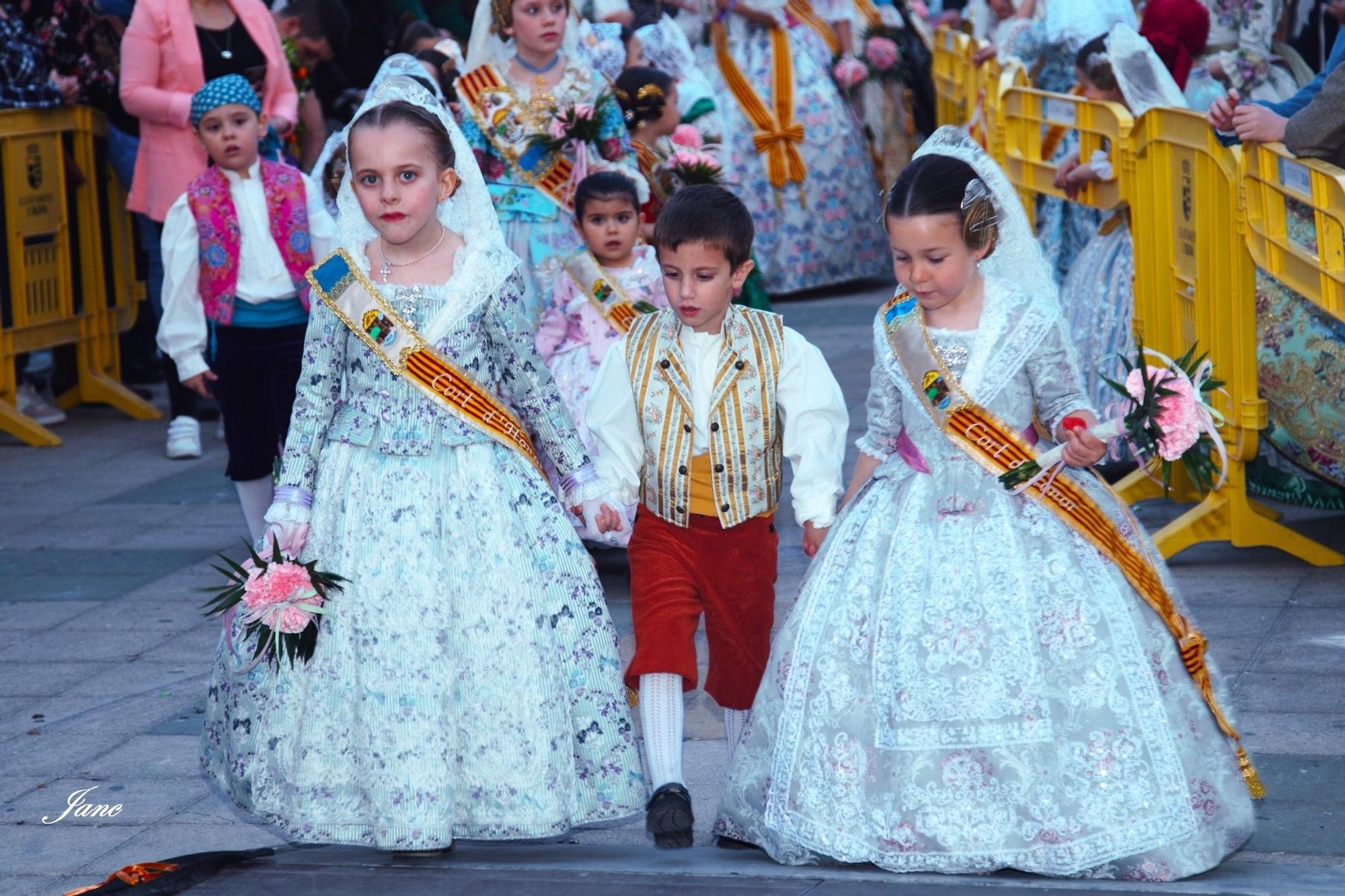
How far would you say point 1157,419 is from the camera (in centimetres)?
403

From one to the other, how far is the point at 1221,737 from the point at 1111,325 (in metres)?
3.93

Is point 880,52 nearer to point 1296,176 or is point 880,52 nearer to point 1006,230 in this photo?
point 1296,176

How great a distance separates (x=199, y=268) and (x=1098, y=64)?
3.84m

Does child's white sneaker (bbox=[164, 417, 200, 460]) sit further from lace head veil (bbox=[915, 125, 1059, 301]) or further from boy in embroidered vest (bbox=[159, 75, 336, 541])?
lace head veil (bbox=[915, 125, 1059, 301])

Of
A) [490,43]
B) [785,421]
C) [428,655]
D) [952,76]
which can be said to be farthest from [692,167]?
[952,76]

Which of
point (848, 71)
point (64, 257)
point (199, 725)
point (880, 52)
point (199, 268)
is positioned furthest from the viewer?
point (880, 52)

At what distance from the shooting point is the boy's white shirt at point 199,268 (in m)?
6.68

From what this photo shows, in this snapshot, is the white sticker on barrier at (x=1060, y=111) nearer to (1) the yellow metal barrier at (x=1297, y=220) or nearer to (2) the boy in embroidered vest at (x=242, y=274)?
(1) the yellow metal barrier at (x=1297, y=220)

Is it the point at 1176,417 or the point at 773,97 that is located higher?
the point at 773,97

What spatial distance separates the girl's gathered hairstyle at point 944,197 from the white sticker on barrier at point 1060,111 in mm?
4160

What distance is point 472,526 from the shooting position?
4328mm

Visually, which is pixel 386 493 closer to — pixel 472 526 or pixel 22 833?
pixel 472 526

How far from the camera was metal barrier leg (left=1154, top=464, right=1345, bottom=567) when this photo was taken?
6.61 metres

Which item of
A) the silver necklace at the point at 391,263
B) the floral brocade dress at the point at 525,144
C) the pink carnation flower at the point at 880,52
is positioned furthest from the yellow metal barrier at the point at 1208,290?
the pink carnation flower at the point at 880,52
